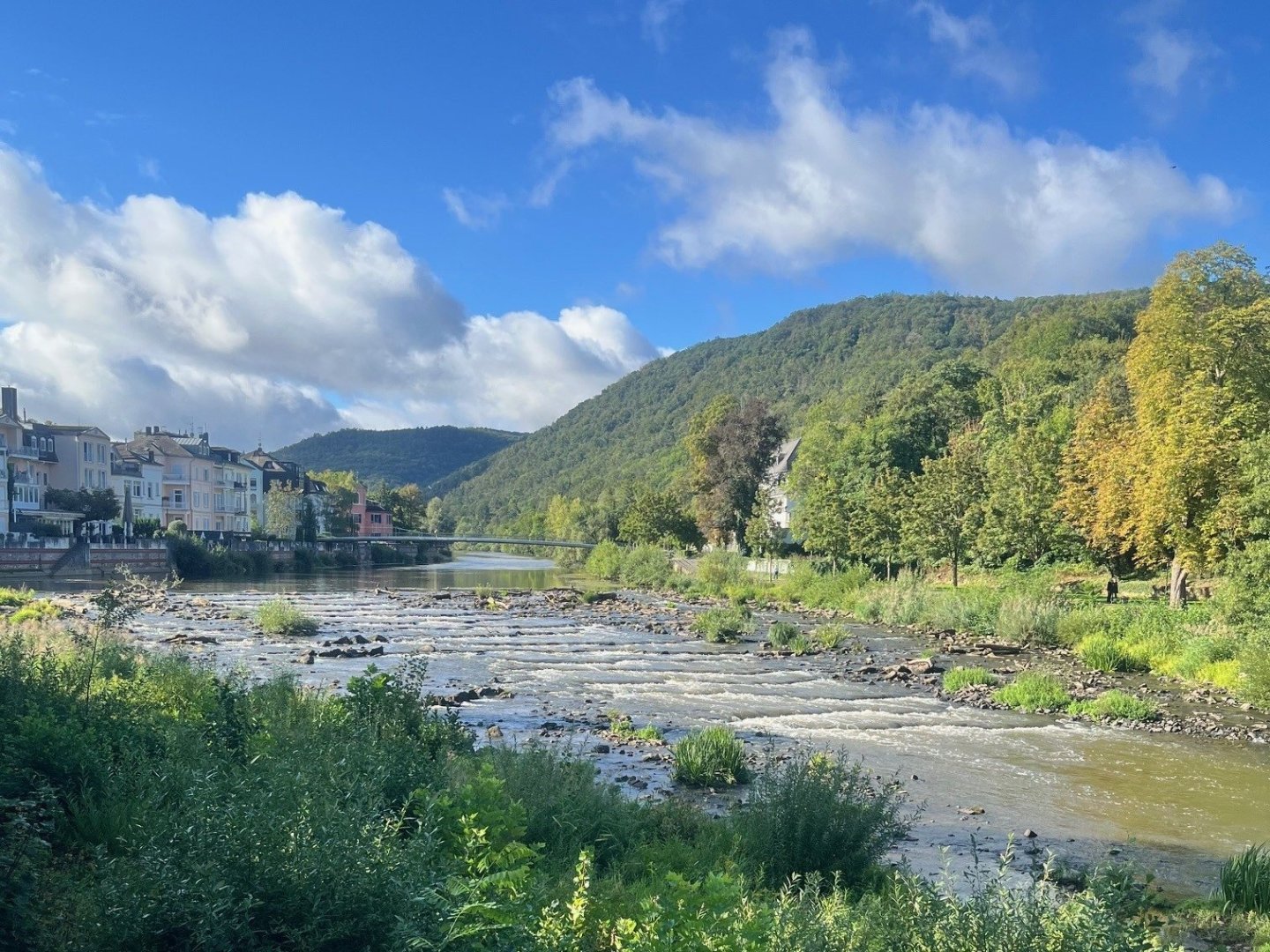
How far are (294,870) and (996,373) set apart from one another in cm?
9861

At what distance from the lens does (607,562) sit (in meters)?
82.4

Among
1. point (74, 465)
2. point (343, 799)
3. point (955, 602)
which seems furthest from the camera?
point (74, 465)

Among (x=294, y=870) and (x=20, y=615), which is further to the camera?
(x=20, y=615)

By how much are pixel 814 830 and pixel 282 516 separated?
93302mm

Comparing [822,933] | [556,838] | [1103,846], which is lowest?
[1103,846]

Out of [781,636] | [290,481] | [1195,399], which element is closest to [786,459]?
[290,481]

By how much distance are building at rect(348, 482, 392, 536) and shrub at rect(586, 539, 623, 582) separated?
55757mm

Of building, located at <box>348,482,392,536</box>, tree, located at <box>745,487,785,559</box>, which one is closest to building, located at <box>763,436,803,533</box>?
tree, located at <box>745,487,785,559</box>

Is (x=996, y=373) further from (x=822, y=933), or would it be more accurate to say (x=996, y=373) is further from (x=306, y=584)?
(x=822, y=933)

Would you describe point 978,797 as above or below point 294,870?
below

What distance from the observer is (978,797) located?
14.5 m

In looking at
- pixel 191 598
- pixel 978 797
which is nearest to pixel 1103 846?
pixel 978 797

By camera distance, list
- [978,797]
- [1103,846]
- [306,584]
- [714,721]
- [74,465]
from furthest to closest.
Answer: [74,465]
[306,584]
[714,721]
[978,797]
[1103,846]

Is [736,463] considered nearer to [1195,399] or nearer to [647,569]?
[647,569]
